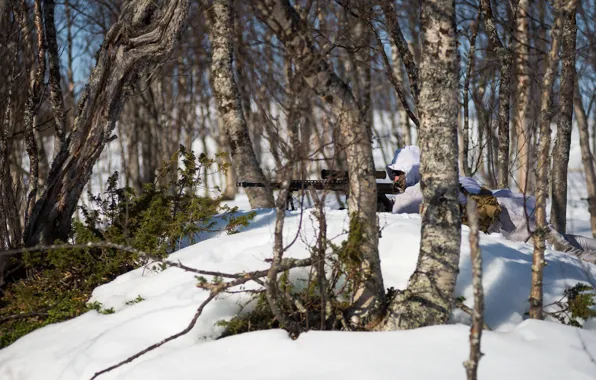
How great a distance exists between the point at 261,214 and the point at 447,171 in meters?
3.19

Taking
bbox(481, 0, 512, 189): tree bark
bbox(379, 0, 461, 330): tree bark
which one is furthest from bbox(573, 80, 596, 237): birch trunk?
bbox(379, 0, 461, 330): tree bark

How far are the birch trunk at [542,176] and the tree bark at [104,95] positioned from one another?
137 inches

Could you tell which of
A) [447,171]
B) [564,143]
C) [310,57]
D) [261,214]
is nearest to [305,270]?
[447,171]

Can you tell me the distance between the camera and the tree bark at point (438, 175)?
371 cm

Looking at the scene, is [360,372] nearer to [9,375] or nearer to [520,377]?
[520,377]

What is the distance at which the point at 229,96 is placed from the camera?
7.75 metres

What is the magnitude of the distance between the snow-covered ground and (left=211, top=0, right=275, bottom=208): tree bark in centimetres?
252

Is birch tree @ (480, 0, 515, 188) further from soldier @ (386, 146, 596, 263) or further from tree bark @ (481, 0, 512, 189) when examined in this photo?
soldier @ (386, 146, 596, 263)

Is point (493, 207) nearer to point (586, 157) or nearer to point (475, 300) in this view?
point (475, 300)

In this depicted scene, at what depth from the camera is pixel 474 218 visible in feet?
7.83

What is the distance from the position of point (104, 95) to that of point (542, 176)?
157 inches

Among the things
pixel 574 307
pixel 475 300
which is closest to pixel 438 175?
pixel 574 307

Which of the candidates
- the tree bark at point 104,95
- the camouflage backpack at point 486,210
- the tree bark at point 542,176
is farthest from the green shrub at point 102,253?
the tree bark at point 542,176

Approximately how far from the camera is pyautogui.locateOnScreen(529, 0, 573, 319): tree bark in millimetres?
3508
